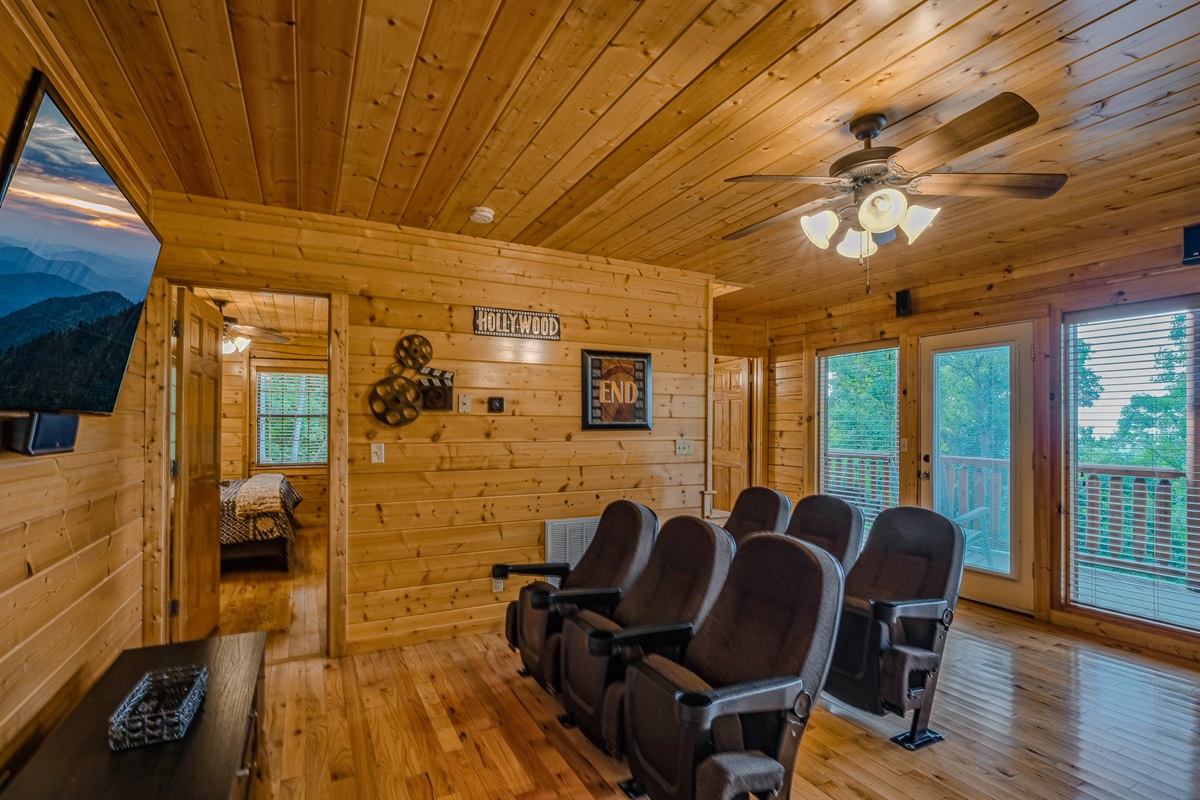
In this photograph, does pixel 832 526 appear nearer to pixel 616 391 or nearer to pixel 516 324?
pixel 616 391

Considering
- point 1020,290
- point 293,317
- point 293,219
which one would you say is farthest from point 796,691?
point 293,317

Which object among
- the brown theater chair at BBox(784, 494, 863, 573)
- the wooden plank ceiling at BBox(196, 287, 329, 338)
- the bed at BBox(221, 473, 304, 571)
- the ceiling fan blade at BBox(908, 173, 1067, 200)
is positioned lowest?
the bed at BBox(221, 473, 304, 571)

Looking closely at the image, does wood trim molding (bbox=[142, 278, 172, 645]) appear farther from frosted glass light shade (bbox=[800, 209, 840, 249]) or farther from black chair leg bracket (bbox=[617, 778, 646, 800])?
→ frosted glass light shade (bbox=[800, 209, 840, 249])

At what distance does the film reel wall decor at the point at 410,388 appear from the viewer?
3.53m

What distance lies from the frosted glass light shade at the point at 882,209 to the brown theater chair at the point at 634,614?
134 cm

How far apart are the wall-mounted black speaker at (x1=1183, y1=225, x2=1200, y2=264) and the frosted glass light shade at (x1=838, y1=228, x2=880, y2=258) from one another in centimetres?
225

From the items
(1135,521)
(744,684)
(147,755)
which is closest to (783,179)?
(744,684)

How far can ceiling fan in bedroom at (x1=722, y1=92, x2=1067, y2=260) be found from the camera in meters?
1.78

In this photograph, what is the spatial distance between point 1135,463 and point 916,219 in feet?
8.94

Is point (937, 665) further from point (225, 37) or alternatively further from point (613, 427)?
point (225, 37)

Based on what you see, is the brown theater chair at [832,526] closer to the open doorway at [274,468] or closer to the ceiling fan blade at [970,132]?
the ceiling fan blade at [970,132]

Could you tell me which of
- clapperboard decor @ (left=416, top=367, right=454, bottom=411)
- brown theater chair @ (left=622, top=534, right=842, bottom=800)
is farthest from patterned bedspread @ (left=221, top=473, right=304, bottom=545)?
brown theater chair @ (left=622, top=534, right=842, bottom=800)

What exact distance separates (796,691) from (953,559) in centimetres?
130

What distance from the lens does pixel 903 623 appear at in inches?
100.0
